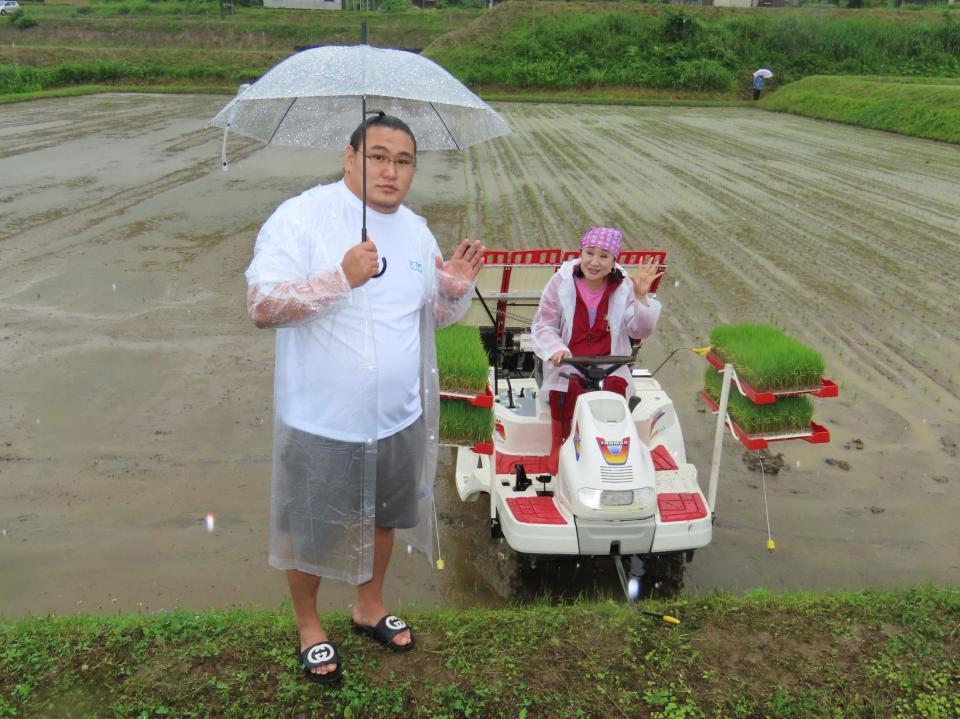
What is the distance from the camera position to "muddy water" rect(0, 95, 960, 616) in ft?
14.0

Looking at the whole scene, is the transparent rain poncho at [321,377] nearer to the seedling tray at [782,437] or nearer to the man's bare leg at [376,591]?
the man's bare leg at [376,591]

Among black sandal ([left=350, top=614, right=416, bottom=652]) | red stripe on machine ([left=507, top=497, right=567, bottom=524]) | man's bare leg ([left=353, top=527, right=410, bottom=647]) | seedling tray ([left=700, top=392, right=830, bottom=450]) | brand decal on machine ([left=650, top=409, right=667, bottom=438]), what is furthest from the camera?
brand decal on machine ([left=650, top=409, right=667, bottom=438])

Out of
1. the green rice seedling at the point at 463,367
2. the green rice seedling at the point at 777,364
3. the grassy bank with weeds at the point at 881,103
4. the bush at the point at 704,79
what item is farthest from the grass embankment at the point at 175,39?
the green rice seedling at the point at 777,364

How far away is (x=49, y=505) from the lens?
4660 millimetres

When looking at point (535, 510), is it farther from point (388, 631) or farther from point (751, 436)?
point (751, 436)

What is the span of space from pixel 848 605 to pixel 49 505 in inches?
176

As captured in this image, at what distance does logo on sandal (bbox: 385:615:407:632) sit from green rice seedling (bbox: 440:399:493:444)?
1.36 m

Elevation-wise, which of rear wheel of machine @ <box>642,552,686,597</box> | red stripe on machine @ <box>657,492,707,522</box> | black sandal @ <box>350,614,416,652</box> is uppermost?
red stripe on machine @ <box>657,492,707,522</box>

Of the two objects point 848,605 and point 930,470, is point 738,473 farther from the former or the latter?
point 848,605

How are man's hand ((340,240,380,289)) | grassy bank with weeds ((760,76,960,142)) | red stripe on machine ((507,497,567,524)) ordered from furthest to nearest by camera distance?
grassy bank with weeds ((760,76,960,142)) → red stripe on machine ((507,497,567,524)) → man's hand ((340,240,380,289))

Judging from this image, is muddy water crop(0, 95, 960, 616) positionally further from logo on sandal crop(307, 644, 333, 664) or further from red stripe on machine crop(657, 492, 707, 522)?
logo on sandal crop(307, 644, 333, 664)

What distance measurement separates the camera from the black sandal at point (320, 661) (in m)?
2.86

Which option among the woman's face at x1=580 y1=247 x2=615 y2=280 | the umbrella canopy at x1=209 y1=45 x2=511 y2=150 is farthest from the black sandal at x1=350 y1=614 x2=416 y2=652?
the woman's face at x1=580 y1=247 x2=615 y2=280

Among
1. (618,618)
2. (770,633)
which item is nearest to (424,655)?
(618,618)
